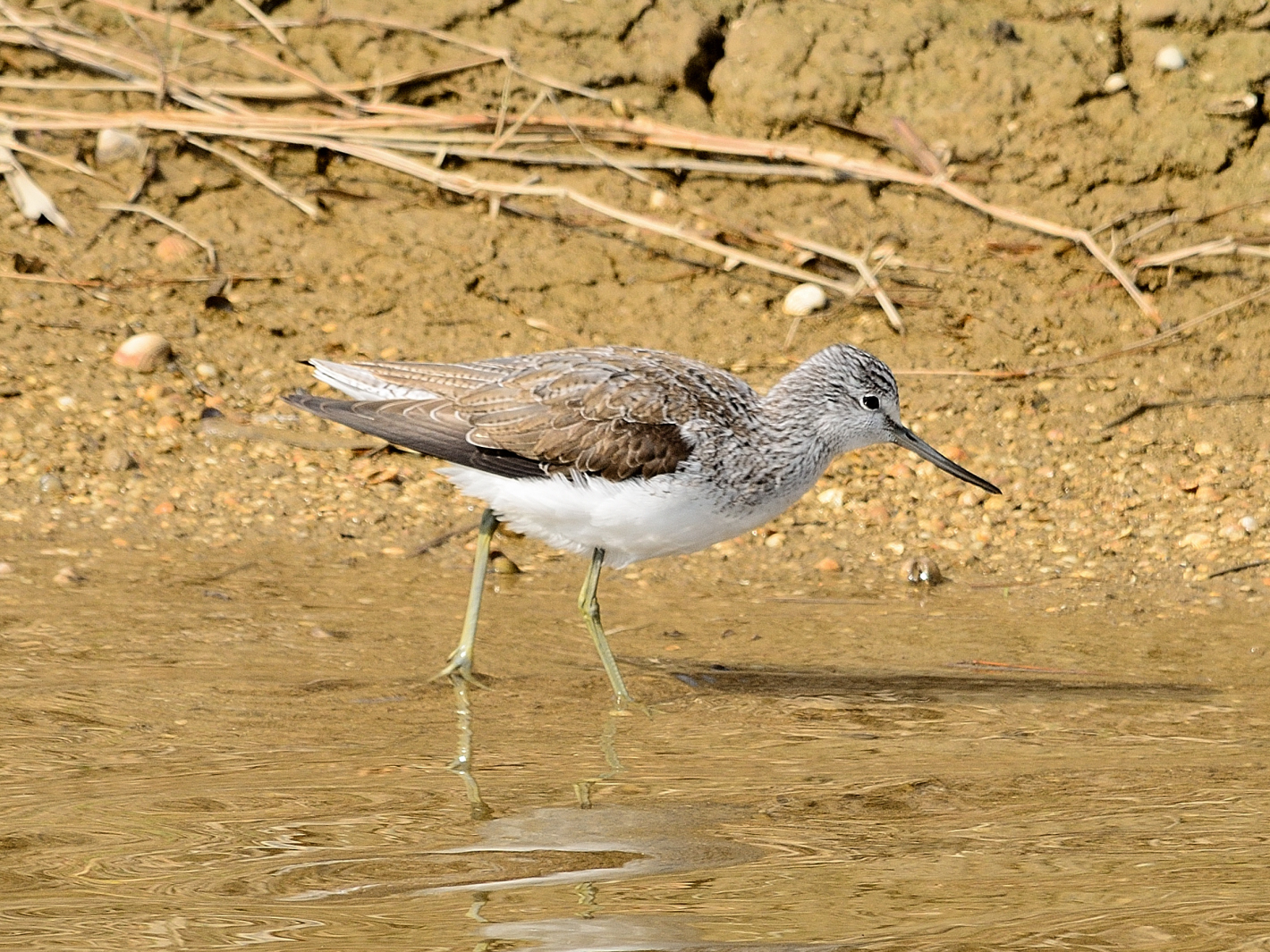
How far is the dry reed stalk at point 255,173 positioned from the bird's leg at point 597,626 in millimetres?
3224

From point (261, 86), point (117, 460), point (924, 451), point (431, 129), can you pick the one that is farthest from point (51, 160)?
point (924, 451)

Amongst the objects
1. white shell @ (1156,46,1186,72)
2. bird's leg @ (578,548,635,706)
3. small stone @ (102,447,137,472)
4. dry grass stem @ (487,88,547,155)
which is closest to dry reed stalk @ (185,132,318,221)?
dry grass stem @ (487,88,547,155)

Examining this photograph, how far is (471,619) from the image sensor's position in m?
5.32

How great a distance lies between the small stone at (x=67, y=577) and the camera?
228 inches

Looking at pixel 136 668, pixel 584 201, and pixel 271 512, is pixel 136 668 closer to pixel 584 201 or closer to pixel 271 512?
pixel 271 512

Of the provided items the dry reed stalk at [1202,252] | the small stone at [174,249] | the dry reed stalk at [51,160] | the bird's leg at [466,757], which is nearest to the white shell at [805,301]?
the dry reed stalk at [1202,252]

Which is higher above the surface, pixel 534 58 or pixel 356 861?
pixel 534 58

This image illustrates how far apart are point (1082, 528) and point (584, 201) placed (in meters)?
2.78

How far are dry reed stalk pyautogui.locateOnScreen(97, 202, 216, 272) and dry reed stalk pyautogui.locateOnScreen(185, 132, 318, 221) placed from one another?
1.42 ft

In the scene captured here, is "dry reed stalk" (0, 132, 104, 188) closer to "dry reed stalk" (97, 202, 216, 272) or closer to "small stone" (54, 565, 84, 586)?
"dry reed stalk" (97, 202, 216, 272)

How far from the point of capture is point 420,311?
298 inches

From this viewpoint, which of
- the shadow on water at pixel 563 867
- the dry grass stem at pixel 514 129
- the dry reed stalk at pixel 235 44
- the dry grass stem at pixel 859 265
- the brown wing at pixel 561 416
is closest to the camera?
the shadow on water at pixel 563 867

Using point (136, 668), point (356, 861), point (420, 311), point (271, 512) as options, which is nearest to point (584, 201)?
point (420, 311)

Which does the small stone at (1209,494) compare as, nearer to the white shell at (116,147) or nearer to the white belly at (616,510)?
the white belly at (616,510)
